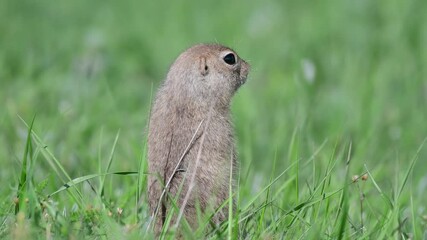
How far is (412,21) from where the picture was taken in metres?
9.23

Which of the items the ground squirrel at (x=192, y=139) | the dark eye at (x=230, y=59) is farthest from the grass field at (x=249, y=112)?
the dark eye at (x=230, y=59)

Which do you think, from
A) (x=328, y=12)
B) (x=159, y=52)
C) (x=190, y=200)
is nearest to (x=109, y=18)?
(x=159, y=52)

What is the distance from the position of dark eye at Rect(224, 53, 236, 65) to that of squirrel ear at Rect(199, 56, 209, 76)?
0.76ft

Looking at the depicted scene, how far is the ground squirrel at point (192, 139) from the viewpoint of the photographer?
4430mm

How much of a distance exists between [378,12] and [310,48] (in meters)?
0.99

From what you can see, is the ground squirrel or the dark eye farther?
the dark eye

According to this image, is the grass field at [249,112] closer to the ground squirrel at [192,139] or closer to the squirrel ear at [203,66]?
the ground squirrel at [192,139]

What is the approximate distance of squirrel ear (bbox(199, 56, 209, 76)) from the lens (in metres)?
4.88

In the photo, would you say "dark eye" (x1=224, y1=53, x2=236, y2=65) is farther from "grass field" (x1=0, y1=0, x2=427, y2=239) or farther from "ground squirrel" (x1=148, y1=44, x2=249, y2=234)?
"grass field" (x1=0, y1=0, x2=427, y2=239)

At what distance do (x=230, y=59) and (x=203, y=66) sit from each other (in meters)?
0.32

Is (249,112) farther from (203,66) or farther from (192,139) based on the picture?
(192,139)

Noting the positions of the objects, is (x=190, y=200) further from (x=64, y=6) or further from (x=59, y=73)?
(x=64, y=6)

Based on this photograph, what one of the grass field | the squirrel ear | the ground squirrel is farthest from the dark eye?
the grass field

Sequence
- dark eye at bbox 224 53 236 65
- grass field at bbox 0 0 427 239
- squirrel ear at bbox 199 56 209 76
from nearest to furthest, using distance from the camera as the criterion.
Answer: grass field at bbox 0 0 427 239 < squirrel ear at bbox 199 56 209 76 < dark eye at bbox 224 53 236 65
